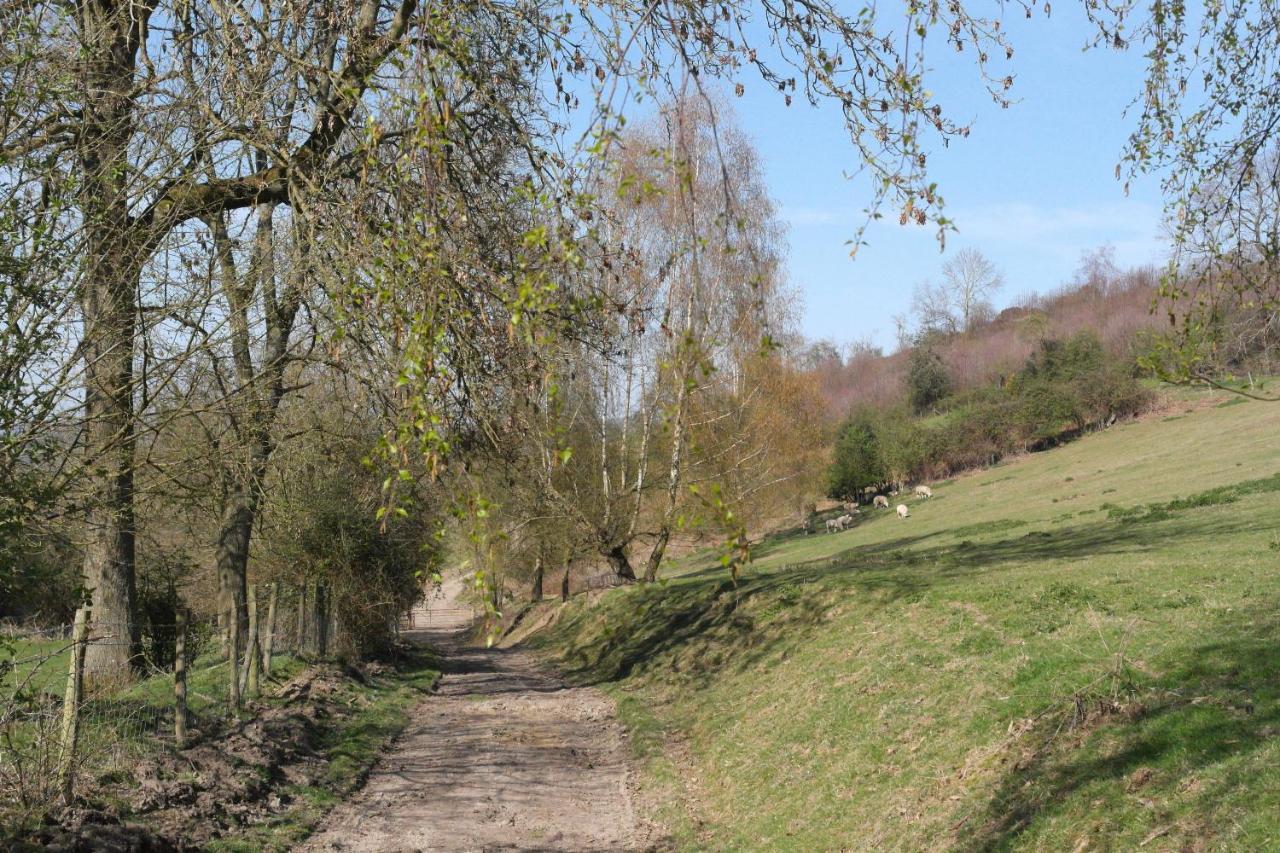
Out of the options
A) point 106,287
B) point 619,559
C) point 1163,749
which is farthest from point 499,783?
point 619,559

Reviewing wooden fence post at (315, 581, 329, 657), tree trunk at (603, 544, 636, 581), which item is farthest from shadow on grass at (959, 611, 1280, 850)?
tree trunk at (603, 544, 636, 581)

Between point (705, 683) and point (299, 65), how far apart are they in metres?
12.5

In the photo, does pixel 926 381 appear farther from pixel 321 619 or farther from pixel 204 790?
pixel 204 790

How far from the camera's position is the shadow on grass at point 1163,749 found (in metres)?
6.25

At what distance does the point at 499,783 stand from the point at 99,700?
13.7 ft

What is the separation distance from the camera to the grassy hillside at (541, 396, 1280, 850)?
21.3 feet

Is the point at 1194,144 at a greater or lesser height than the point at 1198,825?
greater

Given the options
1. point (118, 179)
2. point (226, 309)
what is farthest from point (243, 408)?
point (118, 179)

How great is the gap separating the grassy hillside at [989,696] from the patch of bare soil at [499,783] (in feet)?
2.23

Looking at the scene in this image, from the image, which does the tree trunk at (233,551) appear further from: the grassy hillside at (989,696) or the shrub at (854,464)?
the shrub at (854,464)

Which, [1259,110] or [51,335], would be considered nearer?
[51,335]

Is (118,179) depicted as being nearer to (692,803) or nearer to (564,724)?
(692,803)

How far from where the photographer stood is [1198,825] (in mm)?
→ 5703

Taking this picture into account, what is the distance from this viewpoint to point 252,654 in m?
13.9
